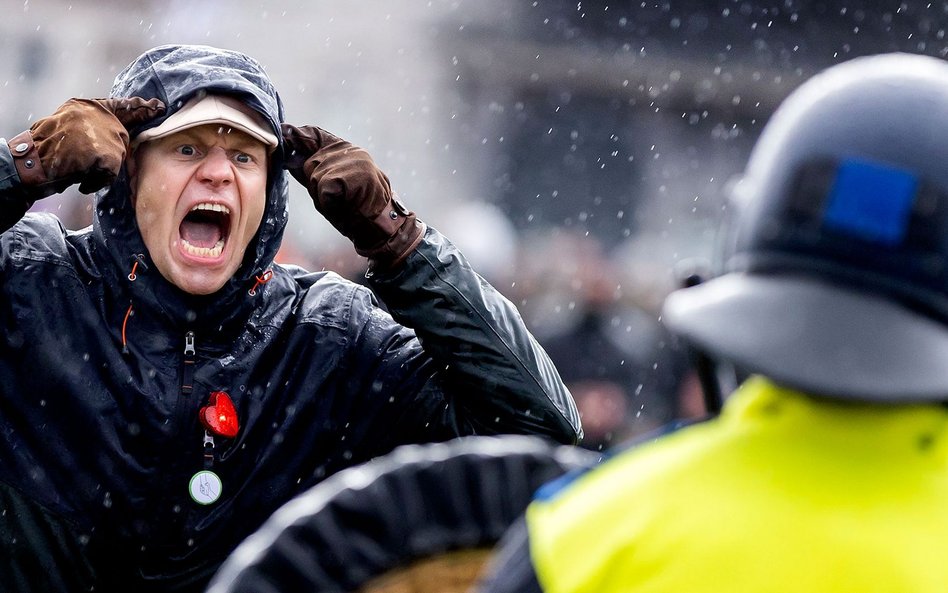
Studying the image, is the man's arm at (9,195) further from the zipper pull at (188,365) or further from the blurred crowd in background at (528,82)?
the blurred crowd in background at (528,82)

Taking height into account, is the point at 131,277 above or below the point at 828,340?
below

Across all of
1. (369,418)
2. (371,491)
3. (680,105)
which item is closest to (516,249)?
(680,105)

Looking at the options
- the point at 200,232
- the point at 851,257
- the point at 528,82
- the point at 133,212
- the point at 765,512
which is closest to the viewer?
the point at 765,512

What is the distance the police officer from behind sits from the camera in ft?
4.92

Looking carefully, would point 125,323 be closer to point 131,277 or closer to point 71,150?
point 131,277

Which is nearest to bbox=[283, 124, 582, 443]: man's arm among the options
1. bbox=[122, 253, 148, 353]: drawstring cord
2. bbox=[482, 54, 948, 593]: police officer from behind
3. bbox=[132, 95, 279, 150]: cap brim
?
bbox=[132, 95, 279, 150]: cap brim

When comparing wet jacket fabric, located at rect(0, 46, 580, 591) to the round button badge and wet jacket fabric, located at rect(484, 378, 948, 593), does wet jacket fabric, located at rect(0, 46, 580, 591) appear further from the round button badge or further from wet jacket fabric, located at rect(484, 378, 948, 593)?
wet jacket fabric, located at rect(484, 378, 948, 593)

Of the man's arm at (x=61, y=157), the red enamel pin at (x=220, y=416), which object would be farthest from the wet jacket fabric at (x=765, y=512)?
the man's arm at (x=61, y=157)

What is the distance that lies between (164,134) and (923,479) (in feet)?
9.29

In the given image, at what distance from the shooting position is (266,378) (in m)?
4.01

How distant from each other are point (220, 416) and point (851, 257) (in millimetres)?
2497

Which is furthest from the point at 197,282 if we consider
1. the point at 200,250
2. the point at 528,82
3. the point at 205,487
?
the point at 528,82

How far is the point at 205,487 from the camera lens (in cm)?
384

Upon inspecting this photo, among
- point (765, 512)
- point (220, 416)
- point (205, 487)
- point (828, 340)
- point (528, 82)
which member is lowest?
point (528, 82)
